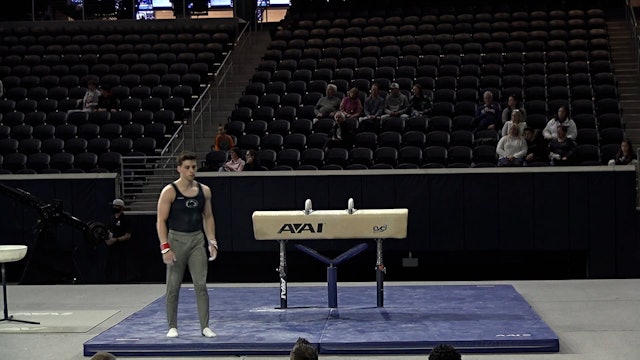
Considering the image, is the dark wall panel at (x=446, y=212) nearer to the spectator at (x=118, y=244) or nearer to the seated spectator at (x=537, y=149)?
the seated spectator at (x=537, y=149)

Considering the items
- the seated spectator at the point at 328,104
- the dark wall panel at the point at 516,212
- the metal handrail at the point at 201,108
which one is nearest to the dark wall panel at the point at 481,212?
the dark wall panel at the point at 516,212

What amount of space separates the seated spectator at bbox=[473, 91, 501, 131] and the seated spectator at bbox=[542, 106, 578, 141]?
0.94 metres

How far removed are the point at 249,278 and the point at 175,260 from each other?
19.6 ft

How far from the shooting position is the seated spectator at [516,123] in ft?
51.5

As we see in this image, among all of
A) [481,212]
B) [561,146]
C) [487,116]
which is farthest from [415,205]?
[487,116]

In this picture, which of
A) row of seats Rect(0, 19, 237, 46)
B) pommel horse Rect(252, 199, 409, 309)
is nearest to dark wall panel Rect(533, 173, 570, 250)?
pommel horse Rect(252, 199, 409, 309)

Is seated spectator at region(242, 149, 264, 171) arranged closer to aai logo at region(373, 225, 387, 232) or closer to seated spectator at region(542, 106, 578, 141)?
A: aai logo at region(373, 225, 387, 232)

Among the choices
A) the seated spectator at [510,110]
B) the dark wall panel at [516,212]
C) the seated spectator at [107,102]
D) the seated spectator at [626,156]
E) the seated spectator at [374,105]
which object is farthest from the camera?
the seated spectator at [107,102]

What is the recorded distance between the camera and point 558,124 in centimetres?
1612

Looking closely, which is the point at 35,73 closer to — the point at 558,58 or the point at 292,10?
the point at 292,10

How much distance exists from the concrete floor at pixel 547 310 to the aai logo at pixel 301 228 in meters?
2.34

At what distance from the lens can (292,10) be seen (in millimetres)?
24641

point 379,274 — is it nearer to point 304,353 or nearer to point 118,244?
point 118,244

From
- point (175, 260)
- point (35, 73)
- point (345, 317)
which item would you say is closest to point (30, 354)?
point (175, 260)
